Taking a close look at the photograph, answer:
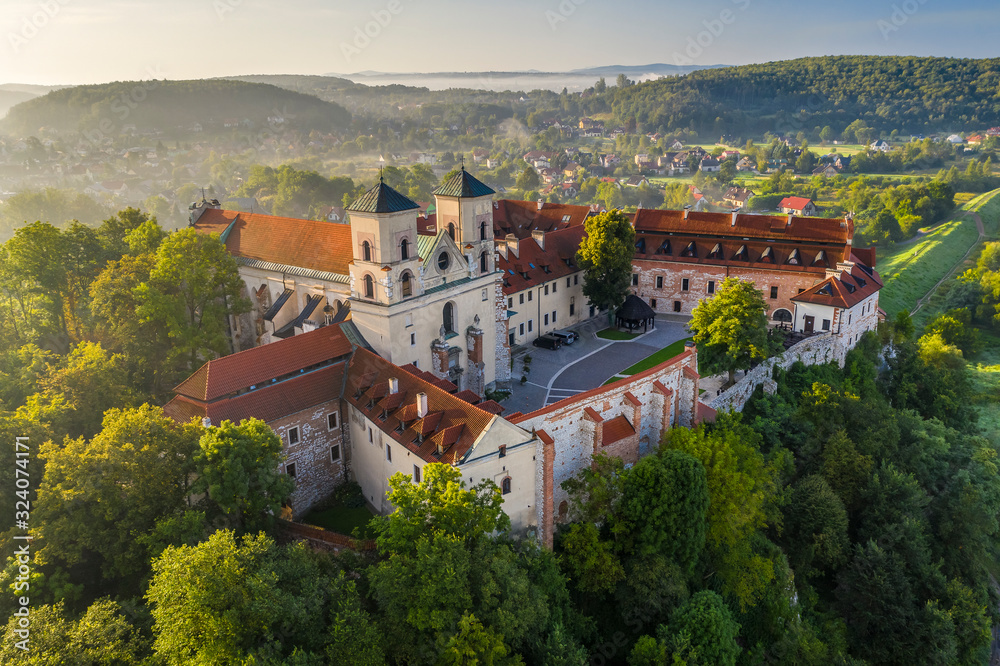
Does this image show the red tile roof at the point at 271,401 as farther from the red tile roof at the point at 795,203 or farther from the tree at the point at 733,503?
the red tile roof at the point at 795,203

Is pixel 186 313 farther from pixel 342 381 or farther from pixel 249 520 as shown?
pixel 249 520

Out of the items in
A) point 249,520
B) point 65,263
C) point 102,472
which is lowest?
point 249,520

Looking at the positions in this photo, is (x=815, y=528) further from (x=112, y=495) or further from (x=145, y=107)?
(x=145, y=107)

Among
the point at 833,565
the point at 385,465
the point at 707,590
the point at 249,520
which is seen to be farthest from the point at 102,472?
the point at 833,565

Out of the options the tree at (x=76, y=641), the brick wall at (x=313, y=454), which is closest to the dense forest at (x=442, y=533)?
the tree at (x=76, y=641)

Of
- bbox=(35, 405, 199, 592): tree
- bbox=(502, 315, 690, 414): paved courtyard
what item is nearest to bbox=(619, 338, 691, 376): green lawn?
bbox=(502, 315, 690, 414): paved courtyard
